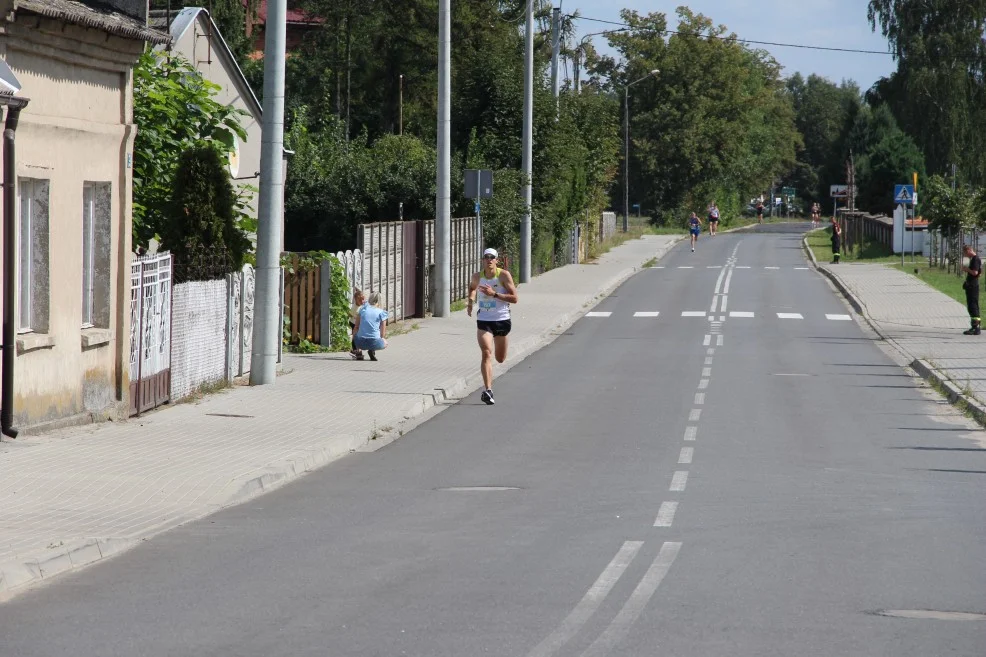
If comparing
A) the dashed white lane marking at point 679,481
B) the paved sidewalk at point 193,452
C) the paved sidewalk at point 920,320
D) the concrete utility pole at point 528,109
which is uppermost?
the concrete utility pole at point 528,109

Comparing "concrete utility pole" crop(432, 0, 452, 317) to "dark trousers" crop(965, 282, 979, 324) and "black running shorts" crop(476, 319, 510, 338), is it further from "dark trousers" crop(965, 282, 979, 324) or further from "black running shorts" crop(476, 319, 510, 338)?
"black running shorts" crop(476, 319, 510, 338)

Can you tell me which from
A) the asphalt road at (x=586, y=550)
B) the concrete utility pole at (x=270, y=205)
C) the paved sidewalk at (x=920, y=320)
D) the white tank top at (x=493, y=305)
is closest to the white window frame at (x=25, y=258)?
the asphalt road at (x=586, y=550)

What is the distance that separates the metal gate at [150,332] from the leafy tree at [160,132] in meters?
3.06

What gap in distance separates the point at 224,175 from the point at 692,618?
1221 centimetres

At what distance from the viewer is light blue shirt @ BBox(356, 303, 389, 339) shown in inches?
829

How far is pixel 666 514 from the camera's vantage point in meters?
9.93

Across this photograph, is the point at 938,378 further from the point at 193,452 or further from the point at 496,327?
the point at 193,452

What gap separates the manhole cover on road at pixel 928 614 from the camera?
689 centimetres

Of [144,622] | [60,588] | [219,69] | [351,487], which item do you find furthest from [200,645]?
[219,69]

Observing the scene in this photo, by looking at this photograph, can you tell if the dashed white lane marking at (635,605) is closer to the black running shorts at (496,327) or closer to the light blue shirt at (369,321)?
the black running shorts at (496,327)

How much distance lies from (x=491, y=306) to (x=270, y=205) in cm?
301

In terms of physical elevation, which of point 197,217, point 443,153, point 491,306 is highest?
point 443,153

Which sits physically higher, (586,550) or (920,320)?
(920,320)

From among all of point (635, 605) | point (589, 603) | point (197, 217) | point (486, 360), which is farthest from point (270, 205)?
point (635, 605)
